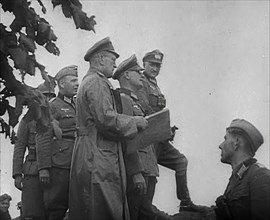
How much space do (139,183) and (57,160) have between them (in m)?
1.29

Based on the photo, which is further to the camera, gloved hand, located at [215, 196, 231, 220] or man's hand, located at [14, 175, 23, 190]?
man's hand, located at [14, 175, 23, 190]

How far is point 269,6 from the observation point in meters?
13.5

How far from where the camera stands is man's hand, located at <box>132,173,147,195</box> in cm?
1071

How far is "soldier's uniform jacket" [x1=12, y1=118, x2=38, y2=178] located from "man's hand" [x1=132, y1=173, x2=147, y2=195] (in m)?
1.56

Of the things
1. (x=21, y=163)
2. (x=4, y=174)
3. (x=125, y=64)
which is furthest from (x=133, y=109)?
(x=4, y=174)

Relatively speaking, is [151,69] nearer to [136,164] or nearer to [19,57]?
[136,164]

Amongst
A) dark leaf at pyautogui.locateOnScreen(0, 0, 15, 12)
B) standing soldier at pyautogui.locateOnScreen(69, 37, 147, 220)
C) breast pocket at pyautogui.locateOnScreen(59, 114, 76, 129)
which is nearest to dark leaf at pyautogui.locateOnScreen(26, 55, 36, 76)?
dark leaf at pyautogui.locateOnScreen(0, 0, 15, 12)

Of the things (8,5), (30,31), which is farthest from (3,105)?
(8,5)

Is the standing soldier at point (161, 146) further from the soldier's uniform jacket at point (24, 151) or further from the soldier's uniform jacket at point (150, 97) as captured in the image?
the soldier's uniform jacket at point (24, 151)

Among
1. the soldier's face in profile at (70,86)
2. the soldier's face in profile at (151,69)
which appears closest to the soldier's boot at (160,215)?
the soldier's face in profile at (70,86)

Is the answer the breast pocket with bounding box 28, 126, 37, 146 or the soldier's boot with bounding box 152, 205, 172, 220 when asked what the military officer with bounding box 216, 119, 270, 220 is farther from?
the breast pocket with bounding box 28, 126, 37, 146

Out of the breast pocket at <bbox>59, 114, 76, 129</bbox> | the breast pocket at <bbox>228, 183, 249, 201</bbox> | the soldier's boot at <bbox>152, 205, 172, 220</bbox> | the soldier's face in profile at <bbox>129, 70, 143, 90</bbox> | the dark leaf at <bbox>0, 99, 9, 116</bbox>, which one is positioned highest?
the soldier's face in profile at <bbox>129, 70, 143, 90</bbox>

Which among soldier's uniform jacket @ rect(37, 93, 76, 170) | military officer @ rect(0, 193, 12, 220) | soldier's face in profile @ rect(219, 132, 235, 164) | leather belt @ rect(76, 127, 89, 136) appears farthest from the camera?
military officer @ rect(0, 193, 12, 220)

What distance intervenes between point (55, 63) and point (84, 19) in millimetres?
4310
